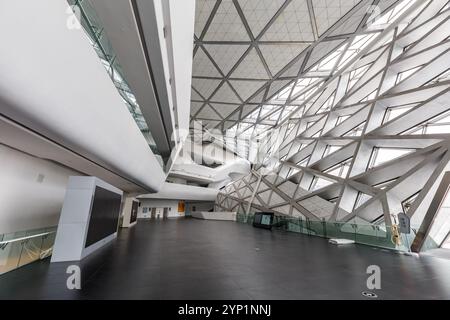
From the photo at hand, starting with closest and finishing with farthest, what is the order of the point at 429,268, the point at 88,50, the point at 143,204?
the point at 88,50
the point at 429,268
the point at 143,204

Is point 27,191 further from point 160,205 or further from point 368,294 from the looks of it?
point 160,205

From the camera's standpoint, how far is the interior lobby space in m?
3.62

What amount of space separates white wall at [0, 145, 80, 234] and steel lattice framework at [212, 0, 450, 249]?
46.6 feet

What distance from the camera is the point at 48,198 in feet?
23.5

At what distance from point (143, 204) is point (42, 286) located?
24378 millimetres

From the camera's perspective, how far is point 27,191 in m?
6.12

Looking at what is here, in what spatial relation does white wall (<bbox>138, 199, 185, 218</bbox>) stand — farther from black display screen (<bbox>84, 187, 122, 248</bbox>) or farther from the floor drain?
the floor drain

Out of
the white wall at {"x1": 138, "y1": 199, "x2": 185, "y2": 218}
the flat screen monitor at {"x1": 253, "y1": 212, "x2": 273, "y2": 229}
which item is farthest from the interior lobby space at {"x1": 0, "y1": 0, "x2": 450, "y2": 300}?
the white wall at {"x1": 138, "y1": 199, "x2": 185, "y2": 218}

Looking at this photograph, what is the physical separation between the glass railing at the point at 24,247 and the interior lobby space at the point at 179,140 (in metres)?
0.04

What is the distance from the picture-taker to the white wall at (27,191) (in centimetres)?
536

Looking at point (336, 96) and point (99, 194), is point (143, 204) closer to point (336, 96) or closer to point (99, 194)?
point (99, 194)

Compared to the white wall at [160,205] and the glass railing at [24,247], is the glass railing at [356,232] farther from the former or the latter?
the white wall at [160,205]

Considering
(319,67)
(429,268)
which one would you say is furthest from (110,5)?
(319,67)

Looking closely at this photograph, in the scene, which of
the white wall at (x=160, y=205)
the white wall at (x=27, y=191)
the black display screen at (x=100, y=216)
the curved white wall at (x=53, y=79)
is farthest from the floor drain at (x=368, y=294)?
the white wall at (x=160, y=205)
